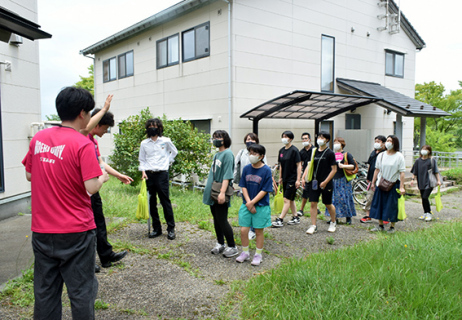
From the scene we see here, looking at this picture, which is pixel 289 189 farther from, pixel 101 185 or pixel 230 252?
pixel 101 185

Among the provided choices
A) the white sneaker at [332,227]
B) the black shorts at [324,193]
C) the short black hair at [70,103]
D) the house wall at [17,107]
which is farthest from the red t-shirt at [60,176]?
the white sneaker at [332,227]

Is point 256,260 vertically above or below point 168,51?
below

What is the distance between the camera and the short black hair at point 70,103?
2459mm

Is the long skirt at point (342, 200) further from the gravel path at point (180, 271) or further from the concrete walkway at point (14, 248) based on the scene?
the concrete walkway at point (14, 248)

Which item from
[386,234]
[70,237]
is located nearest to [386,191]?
[386,234]

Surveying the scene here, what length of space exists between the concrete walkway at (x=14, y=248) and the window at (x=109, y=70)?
12254 mm

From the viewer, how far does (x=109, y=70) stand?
17.7 m

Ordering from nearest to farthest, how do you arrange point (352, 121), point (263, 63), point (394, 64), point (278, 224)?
point (278, 224)
point (263, 63)
point (352, 121)
point (394, 64)

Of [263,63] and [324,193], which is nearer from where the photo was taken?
[324,193]

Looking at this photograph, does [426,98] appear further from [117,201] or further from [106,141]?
[117,201]

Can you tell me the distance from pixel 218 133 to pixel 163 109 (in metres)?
9.61

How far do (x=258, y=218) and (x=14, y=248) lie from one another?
3.55 metres

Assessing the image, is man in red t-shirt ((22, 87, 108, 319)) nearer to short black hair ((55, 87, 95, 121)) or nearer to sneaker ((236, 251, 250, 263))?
short black hair ((55, 87, 95, 121))

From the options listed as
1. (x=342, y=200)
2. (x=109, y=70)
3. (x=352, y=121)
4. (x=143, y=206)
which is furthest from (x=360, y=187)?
(x=109, y=70)
